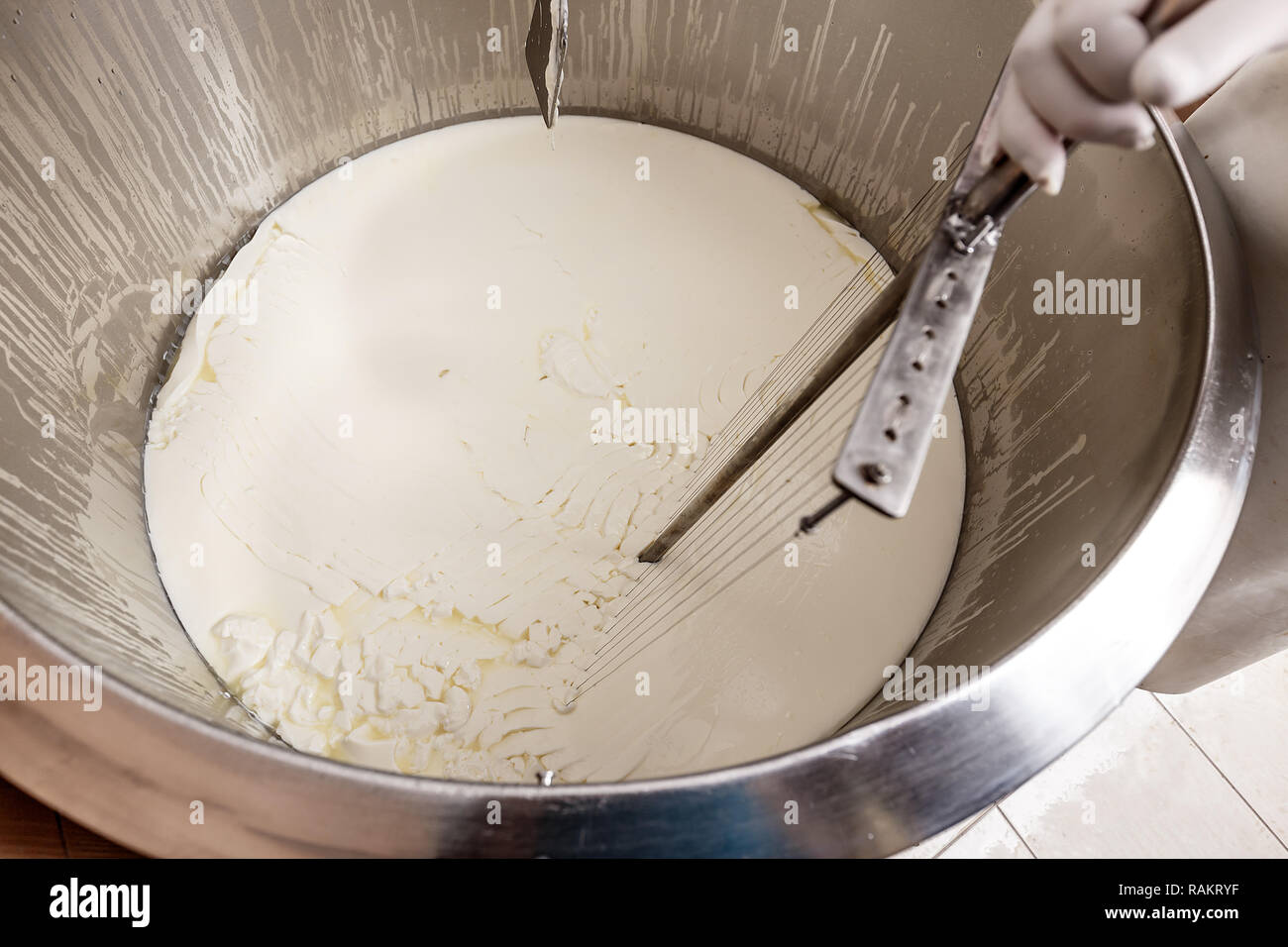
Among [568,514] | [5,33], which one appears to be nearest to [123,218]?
[5,33]

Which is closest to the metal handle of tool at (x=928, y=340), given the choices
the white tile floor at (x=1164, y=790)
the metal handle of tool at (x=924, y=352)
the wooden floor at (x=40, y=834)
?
the metal handle of tool at (x=924, y=352)

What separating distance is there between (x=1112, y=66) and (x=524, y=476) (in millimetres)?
670

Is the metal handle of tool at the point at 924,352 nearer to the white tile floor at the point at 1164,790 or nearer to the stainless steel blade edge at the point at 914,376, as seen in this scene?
the stainless steel blade edge at the point at 914,376

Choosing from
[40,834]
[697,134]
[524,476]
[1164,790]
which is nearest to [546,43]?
[697,134]

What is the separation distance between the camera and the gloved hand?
42 centimetres

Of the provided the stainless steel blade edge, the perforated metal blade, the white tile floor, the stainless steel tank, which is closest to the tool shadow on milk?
the stainless steel tank

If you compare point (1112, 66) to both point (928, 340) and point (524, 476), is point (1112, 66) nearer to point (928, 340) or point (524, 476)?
point (928, 340)

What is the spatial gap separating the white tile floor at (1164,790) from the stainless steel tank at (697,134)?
0.34m

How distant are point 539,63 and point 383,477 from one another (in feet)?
1.65

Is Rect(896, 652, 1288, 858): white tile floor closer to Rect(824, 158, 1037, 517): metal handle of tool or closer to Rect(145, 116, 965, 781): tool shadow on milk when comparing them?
Rect(145, 116, 965, 781): tool shadow on milk

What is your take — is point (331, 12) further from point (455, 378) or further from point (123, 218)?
point (455, 378)

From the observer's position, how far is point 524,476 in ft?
3.09

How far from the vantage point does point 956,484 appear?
963 mm

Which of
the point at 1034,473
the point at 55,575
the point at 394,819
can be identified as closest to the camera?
the point at 394,819
